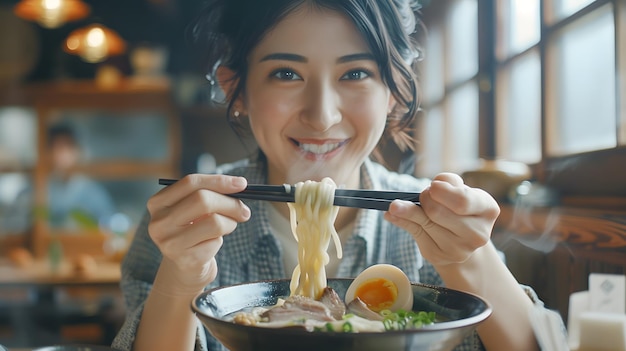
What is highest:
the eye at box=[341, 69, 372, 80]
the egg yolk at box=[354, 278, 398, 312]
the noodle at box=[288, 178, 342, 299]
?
the eye at box=[341, 69, 372, 80]

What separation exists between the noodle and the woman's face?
135 mm

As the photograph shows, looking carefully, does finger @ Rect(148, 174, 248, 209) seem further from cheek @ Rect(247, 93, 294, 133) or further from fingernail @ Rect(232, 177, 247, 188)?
cheek @ Rect(247, 93, 294, 133)

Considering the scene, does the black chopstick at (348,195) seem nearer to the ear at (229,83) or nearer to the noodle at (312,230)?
the noodle at (312,230)

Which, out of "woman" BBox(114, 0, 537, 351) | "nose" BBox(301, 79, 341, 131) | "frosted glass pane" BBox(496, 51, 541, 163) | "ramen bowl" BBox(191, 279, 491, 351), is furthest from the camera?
"frosted glass pane" BBox(496, 51, 541, 163)

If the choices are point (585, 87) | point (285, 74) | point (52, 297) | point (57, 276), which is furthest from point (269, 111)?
point (52, 297)

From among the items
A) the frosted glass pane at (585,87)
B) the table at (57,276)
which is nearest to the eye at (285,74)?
the frosted glass pane at (585,87)

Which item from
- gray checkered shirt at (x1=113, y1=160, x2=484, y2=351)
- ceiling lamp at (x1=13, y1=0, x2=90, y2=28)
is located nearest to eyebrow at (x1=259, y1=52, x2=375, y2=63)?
gray checkered shirt at (x1=113, y1=160, x2=484, y2=351)

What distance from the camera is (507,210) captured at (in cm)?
148

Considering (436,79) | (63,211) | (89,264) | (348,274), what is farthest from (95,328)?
(436,79)

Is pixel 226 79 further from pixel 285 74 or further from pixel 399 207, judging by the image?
pixel 399 207

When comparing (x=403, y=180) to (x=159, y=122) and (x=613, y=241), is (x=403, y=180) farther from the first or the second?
(x=159, y=122)

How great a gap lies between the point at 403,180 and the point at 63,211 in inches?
163

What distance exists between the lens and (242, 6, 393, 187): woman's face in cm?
117

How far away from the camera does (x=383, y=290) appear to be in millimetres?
1037
